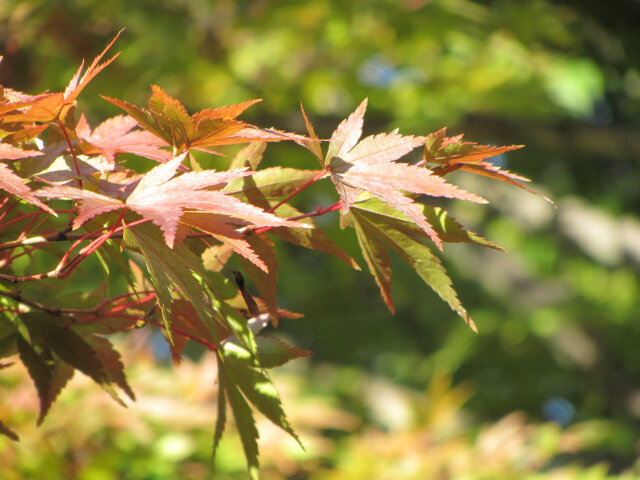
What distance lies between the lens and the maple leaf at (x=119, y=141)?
2.11 ft

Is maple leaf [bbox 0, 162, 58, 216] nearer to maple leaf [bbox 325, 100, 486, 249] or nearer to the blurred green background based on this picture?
maple leaf [bbox 325, 100, 486, 249]

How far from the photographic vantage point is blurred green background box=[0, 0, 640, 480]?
172cm

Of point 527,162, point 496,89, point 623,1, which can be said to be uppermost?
point 623,1

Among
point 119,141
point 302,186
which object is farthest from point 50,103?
point 302,186

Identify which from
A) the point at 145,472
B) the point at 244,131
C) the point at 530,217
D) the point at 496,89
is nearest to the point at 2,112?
the point at 244,131

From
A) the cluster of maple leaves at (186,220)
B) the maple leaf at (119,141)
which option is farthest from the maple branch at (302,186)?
the maple leaf at (119,141)

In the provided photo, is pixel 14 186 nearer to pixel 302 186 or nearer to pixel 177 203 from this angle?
pixel 177 203

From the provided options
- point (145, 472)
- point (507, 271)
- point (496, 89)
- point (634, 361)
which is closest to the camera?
point (145, 472)

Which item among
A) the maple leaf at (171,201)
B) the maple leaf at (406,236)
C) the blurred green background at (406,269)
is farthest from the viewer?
the blurred green background at (406,269)

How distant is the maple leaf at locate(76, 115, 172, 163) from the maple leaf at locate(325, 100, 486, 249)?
0.16 metres

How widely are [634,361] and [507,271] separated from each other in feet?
4.65

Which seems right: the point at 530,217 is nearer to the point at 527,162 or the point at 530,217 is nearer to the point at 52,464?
the point at 527,162

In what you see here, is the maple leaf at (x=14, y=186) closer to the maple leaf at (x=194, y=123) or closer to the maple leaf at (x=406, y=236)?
the maple leaf at (x=194, y=123)

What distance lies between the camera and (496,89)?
3391mm
